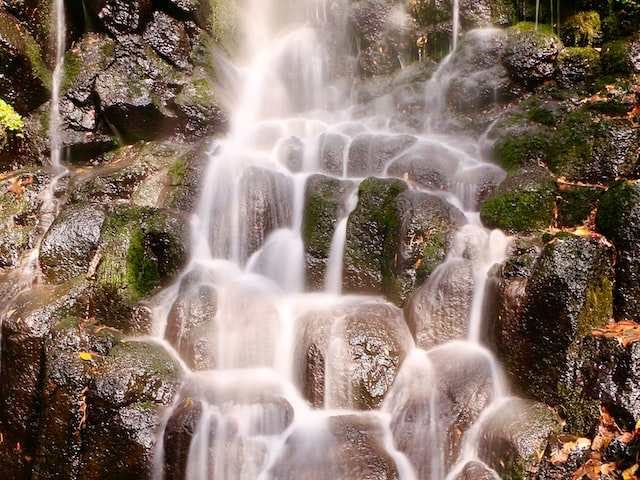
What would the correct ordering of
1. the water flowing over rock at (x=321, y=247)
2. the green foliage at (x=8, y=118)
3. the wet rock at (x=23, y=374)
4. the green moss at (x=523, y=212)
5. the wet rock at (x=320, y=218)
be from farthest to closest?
the green foliage at (x=8, y=118) < the wet rock at (x=320, y=218) < the green moss at (x=523, y=212) < the wet rock at (x=23, y=374) < the water flowing over rock at (x=321, y=247)

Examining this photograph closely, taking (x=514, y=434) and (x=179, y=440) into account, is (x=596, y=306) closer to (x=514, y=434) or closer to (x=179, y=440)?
(x=514, y=434)

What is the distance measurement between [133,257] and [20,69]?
4.88 m

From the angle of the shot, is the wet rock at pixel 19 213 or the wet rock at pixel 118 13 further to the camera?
the wet rock at pixel 118 13

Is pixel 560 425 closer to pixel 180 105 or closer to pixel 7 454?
pixel 7 454

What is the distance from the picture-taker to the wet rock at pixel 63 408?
5.31 metres

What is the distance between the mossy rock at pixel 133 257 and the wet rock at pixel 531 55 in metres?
6.72

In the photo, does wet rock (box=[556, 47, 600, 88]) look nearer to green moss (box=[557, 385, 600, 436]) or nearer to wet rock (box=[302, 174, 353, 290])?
wet rock (box=[302, 174, 353, 290])

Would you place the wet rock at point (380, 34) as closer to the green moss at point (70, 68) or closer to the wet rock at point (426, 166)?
the wet rock at point (426, 166)

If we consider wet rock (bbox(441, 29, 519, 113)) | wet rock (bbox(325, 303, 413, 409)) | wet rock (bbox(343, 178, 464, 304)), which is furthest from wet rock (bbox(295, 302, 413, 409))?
wet rock (bbox(441, 29, 519, 113))

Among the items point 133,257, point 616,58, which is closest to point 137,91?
point 133,257

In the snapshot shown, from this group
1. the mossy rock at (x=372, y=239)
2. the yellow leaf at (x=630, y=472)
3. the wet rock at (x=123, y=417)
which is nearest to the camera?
the yellow leaf at (x=630, y=472)

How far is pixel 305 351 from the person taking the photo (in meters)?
5.71

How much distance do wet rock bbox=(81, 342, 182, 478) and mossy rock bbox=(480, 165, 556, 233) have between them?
4.48m

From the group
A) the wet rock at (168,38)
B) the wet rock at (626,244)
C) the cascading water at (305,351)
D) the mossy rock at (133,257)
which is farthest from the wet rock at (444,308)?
the wet rock at (168,38)
